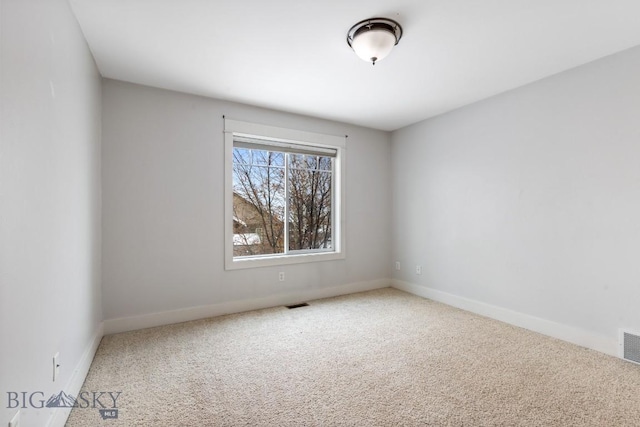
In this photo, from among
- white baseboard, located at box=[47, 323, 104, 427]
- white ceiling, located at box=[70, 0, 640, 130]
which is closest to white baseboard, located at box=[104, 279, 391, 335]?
white baseboard, located at box=[47, 323, 104, 427]

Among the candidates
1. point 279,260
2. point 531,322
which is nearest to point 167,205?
point 279,260

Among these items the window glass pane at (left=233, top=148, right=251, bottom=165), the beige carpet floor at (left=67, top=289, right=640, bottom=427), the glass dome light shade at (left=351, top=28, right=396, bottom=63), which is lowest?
the beige carpet floor at (left=67, top=289, right=640, bottom=427)

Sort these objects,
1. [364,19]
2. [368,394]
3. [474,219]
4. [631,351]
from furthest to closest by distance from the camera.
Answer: [474,219] < [631,351] < [364,19] < [368,394]

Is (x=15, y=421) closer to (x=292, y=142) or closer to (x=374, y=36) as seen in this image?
(x=374, y=36)

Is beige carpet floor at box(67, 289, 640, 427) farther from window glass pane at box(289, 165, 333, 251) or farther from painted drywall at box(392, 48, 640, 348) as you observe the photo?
window glass pane at box(289, 165, 333, 251)

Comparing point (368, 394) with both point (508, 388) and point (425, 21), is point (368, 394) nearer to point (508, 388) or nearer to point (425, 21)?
point (508, 388)

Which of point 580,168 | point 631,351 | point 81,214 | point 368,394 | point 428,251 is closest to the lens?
point 368,394

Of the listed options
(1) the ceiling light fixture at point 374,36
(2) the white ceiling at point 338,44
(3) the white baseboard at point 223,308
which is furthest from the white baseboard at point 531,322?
(1) the ceiling light fixture at point 374,36

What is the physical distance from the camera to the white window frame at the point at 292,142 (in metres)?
3.52

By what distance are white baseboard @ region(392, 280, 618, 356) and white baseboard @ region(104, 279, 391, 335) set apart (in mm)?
1000

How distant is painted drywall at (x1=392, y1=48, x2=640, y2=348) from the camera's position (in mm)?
2461

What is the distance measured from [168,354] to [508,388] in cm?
252

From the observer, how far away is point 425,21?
Result: 2.08m

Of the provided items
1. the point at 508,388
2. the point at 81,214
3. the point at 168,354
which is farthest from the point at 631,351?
the point at 81,214
